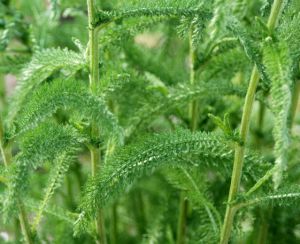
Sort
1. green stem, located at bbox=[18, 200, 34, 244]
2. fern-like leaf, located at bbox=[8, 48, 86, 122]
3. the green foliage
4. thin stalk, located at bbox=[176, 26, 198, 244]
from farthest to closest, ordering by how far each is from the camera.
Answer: thin stalk, located at bbox=[176, 26, 198, 244] < green stem, located at bbox=[18, 200, 34, 244] < fern-like leaf, located at bbox=[8, 48, 86, 122] < the green foliage

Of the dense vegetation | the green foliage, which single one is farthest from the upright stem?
the green foliage

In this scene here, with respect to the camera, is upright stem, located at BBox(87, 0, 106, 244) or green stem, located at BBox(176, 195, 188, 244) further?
green stem, located at BBox(176, 195, 188, 244)

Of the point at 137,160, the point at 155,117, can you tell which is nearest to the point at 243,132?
the point at 137,160

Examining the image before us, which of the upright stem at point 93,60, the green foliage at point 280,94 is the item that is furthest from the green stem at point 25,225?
the green foliage at point 280,94

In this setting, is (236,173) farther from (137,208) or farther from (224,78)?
(137,208)

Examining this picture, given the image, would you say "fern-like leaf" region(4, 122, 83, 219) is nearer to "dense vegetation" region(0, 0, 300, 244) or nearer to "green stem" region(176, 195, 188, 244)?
"dense vegetation" region(0, 0, 300, 244)

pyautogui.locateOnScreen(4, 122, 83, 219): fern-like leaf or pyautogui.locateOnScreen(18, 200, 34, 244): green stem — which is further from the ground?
pyautogui.locateOnScreen(4, 122, 83, 219): fern-like leaf

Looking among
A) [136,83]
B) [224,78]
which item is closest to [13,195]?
[136,83]

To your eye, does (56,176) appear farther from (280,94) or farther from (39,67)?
(280,94)
